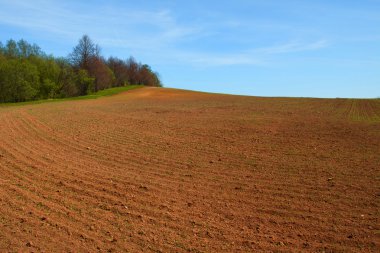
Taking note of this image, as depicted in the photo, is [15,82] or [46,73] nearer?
[15,82]

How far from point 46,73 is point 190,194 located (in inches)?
2457

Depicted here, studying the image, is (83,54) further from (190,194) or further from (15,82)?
(190,194)

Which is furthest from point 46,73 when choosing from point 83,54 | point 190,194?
point 190,194

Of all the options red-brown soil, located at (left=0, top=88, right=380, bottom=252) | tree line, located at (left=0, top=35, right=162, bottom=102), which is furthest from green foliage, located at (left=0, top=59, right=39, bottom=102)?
red-brown soil, located at (left=0, top=88, right=380, bottom=252)

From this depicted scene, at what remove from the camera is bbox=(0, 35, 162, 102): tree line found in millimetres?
56312

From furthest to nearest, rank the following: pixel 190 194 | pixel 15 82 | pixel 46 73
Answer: pixel 46 73, pixel 15 82, pixel 190 194

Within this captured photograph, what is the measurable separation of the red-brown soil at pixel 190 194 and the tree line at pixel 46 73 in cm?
4552

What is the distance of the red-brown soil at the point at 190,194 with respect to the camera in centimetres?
609

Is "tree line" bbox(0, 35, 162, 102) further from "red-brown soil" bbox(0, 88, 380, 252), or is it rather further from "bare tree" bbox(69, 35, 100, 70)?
"red-brown soil" bbox(0, 88, 380, 252)

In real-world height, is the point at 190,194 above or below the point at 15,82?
below

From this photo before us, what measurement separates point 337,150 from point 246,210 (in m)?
6.66

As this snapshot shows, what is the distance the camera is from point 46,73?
65062 mm

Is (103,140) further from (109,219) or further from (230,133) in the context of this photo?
(109,219)

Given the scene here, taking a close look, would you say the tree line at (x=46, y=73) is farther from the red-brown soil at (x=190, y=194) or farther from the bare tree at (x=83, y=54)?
the red-brown soil at (x=190, y=194)
